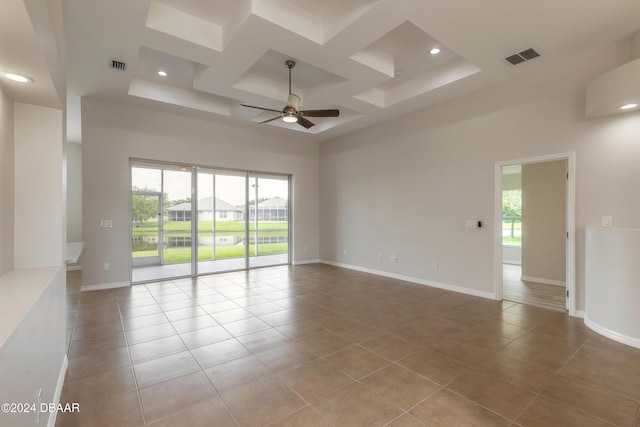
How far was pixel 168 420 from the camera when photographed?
1899 millimetres

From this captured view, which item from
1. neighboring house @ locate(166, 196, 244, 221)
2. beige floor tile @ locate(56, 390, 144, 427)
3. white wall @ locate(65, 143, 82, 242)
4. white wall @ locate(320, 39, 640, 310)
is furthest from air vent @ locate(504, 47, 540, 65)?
white wall @ locate(65, 143, 82, 242)

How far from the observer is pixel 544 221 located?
5648mm

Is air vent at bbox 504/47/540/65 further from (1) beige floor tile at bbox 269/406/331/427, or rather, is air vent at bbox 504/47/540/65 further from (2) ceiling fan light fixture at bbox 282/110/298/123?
(1) beige floor tile at bbox 269/406/331/427

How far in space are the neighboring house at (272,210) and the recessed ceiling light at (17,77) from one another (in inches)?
216

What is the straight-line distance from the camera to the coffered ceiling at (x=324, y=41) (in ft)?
9.48

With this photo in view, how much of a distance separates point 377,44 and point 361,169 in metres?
3.23

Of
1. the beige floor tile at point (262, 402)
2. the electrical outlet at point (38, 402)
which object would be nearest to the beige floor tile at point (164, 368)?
the beige floor tile at point (262, 402)

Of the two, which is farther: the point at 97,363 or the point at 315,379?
the point at 97,363

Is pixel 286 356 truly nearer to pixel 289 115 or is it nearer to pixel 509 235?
pixel 289 115

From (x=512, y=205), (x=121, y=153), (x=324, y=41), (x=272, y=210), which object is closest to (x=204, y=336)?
(x=324, y=41)

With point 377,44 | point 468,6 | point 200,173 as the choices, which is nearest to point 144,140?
point 200,173

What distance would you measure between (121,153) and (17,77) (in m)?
4.16

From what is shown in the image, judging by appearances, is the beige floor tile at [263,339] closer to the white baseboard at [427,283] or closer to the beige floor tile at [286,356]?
the beige floor tile at [286,356]

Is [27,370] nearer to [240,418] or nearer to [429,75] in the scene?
[240,418]
